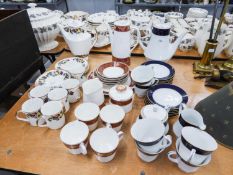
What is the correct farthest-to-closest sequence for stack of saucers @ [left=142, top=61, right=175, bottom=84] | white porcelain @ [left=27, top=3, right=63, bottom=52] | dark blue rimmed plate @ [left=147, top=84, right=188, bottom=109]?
white porcelain @ [left=27, top=3, right=63, bottom=52], stack of saucers @ [left=142, top=61, right=175, bottom=84], dark blue rimmed plate @ [left=147, top=84, right=188, bottom=109]

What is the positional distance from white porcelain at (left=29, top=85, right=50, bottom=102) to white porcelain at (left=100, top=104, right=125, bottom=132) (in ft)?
0.82

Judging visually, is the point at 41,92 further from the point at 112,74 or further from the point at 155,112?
the point at 155,112

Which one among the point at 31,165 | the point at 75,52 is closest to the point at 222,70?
the point at 75,52

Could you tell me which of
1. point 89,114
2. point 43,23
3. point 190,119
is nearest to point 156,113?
point 190,119

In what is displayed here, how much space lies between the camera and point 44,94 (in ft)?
2.63

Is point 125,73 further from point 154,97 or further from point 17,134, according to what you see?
point 17,134

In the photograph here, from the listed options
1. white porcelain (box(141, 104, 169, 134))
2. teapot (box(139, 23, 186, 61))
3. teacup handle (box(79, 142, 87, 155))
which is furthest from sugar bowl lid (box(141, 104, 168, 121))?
teapot (box(139, 23, 186, 61))

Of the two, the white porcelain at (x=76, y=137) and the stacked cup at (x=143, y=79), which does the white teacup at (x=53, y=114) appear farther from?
the stacked cup at (x=143, y=79)

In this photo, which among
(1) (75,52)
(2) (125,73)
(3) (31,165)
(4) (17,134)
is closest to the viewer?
(3) (31,165)

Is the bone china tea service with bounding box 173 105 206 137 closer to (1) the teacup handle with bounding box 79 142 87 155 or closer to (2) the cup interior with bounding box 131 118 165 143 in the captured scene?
(2) the cup interior with bounding box 131 118 165 143

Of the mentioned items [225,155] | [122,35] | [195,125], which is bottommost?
[225,155]

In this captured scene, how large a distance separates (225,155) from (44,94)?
0.70m

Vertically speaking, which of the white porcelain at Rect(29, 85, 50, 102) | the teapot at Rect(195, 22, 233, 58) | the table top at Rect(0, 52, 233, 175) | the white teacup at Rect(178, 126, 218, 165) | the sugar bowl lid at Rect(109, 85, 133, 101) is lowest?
the table top at Rect(0, 52, 233, 175)

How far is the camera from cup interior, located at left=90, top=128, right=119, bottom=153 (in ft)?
1.98
